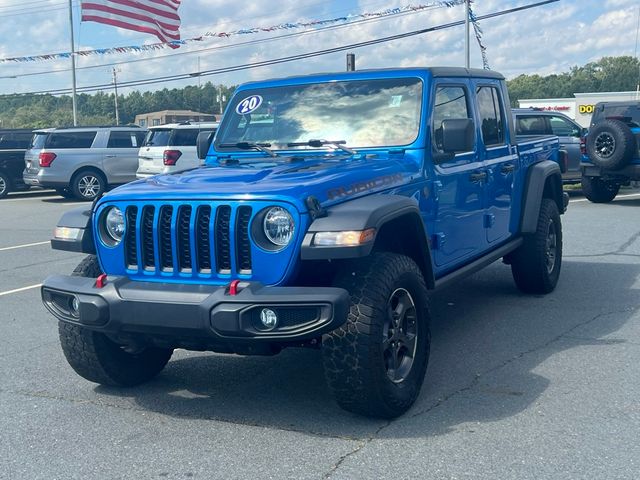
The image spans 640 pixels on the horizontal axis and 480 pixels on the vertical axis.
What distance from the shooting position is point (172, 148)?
17.5m

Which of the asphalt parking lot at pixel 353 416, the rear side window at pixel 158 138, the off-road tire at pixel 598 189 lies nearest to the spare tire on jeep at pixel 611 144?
the off-road tire at pixel 598 189

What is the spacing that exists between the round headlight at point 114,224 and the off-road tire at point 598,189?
12.9 m

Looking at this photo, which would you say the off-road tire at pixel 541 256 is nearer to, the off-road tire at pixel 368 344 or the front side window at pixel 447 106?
the front side window at pixel 447 106

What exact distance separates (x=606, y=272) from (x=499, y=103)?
282 cm

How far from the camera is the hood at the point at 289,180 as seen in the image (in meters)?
4.34

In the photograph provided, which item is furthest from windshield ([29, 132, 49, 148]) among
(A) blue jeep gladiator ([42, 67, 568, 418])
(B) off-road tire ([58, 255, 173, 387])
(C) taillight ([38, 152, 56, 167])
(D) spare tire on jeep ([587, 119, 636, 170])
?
(B) off-road tire ([58, 255, 173, 387])

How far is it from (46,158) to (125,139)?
2059 millimetres

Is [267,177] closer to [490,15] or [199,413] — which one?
[199,413]

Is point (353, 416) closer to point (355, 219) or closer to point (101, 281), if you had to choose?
point (355, 219)

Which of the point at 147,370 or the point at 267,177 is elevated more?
the point at 267,177

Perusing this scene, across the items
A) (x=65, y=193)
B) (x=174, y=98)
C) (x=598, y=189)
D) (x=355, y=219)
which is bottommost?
(x=65, y=193)

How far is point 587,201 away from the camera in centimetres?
1684

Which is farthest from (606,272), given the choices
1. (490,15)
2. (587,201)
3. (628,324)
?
(490,15)

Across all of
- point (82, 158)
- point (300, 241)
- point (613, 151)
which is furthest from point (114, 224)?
point (82, 158)
